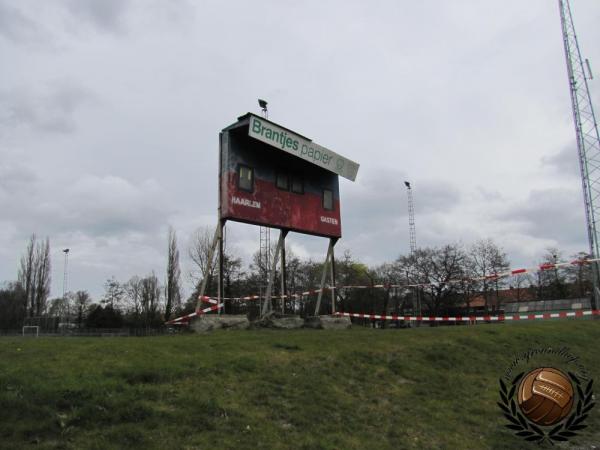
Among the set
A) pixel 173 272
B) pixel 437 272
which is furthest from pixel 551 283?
pixel 173 272

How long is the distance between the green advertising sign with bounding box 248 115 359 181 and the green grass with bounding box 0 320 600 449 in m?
8.38

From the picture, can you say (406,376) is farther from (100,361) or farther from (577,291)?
(577,291)

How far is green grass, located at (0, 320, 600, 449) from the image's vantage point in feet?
20.7

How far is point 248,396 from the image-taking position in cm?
804

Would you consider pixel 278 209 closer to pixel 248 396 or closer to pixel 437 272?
A: pixel 248 396

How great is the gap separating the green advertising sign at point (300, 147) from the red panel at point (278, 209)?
5.15ft

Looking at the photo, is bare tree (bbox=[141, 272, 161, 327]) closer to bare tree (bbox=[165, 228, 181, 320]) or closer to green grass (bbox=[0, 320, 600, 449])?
bare tree (bbox=[165, 228, 181, 320])

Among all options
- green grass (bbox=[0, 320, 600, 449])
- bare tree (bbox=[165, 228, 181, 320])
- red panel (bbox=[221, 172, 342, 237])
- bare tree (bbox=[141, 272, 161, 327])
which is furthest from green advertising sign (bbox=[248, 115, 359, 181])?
bare tree (bbox=[141, 272, 161, 327])

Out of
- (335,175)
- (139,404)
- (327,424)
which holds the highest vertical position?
(335,175)

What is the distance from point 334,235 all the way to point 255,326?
6.50 metres

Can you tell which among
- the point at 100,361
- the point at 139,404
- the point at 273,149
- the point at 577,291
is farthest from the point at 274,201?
the point at 577,291

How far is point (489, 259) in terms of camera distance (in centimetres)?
6184

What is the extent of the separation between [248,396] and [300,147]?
13.4 m

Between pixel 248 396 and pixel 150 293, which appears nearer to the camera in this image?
pixel 248 396
